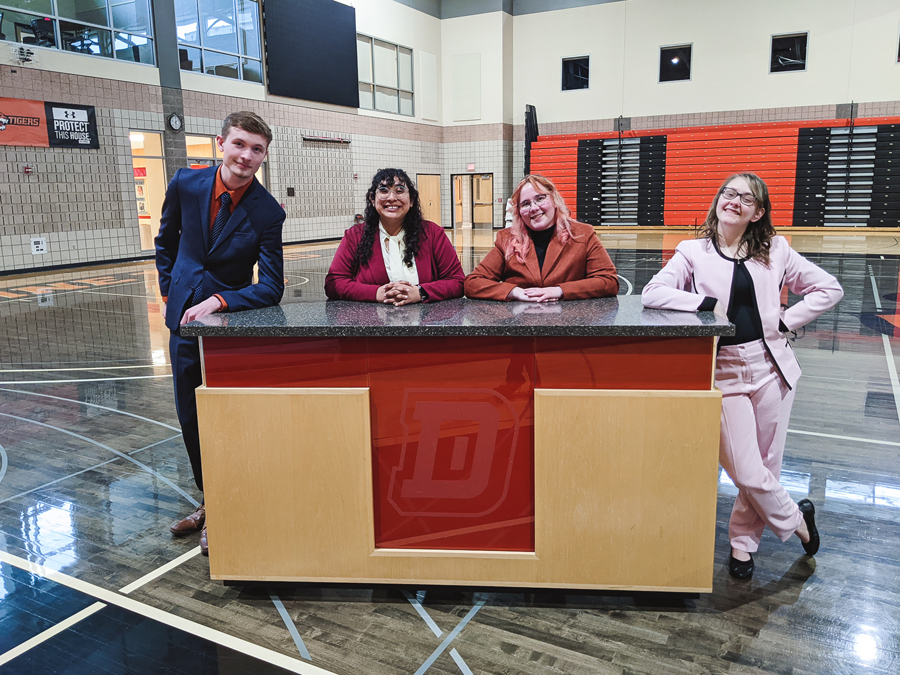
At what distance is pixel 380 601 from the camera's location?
92.6 inches

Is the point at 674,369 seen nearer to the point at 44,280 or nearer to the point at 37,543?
the point at 37,543

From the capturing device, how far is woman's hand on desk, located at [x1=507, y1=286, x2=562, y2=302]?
2578 mm

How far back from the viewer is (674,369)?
214 cm

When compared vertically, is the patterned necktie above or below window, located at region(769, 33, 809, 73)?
below

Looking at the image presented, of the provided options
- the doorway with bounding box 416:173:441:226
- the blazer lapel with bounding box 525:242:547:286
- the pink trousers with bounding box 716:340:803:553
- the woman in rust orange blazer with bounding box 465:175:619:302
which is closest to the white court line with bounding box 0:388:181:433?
the woman in rust orange blazer with bounding box 465:175:619:302

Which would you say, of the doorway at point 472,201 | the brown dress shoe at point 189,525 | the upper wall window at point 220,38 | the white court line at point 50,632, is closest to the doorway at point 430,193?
the doorway at point 472,201

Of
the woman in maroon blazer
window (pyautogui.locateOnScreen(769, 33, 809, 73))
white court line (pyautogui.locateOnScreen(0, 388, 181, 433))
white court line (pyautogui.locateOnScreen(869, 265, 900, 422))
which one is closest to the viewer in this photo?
the woman in maroon blazer

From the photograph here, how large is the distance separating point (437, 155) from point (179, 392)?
2067 cm

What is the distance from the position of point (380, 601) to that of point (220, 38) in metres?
15.8

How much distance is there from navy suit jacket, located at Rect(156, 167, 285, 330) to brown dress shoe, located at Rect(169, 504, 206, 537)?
84 cm

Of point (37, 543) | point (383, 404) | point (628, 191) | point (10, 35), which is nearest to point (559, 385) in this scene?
point (383, 404)

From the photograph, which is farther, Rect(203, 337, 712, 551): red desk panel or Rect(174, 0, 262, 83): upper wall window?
Rect(174, 0, 262, 83): upper wall window

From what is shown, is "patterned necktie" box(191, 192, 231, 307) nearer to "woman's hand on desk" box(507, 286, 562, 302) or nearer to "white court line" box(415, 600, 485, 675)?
"woman's hand on desk" box(507, 286, 562, 302)

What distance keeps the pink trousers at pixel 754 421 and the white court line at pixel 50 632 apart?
224cm
